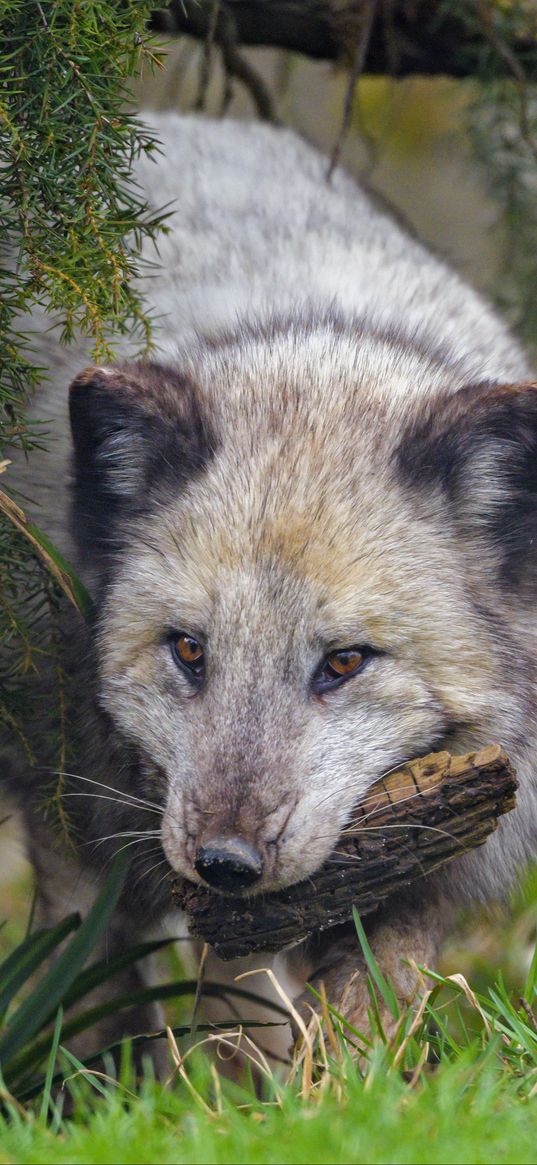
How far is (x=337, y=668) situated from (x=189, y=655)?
347 mm

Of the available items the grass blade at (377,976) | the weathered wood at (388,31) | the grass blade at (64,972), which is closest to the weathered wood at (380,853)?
the grass blade at (377,976)

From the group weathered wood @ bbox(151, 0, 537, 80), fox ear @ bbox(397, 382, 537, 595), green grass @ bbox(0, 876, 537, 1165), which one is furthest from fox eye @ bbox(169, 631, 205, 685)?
weathered wood @ bbox(151, 0, 537, 80)

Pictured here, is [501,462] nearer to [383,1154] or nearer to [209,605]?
[209,605]

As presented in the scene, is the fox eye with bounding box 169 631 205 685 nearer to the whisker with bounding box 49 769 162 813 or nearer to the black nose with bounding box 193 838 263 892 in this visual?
the whisker with bounding box 49 769 162 813

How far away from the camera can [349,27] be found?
525 centimetres

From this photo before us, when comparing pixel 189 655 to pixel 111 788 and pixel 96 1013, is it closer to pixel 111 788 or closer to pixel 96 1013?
pixel 111 788

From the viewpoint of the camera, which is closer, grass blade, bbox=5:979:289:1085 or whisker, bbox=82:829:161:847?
whisker, bbox=82:829:161:847

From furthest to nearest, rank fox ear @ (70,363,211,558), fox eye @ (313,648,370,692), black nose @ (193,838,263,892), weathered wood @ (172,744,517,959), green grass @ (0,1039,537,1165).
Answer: fox ear @ (70,363,211,558)
fox eye @ (313,648,370,692)
weathered wood @ (172,744,517,959)
black nose @ (193,838,263,892)
green grass @ (0,1039,537,1165)

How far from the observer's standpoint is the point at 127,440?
3365 mm

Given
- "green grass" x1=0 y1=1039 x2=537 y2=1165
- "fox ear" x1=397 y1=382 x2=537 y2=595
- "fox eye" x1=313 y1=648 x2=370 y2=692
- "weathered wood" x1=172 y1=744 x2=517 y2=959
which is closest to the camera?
"green grass" x1=0 y1=1039 x2=537 y2=1165

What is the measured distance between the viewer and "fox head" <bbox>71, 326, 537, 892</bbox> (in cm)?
295

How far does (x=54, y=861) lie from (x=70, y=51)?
7.35ft

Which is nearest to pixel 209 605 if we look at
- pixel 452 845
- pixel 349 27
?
pixel 452 845

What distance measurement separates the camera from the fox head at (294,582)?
2.95m
